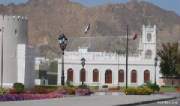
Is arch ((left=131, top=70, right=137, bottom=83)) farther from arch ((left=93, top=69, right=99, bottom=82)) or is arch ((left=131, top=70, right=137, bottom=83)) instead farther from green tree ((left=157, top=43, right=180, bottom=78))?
green tree ((left=157, top=43, right=180, bottom=78))

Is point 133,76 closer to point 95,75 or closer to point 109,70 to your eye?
point 109,70

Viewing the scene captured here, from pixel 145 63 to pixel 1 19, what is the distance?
78.5 ft

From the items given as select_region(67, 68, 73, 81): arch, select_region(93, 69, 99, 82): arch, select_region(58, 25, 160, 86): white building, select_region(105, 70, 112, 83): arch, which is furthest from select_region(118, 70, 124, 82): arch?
select_region(67, 68, 73, 81): arch

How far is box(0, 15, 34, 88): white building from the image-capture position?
5047 centimetres

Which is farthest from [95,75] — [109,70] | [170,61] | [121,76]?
[170,61]

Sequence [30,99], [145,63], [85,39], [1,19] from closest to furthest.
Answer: [30,99], [1,19], [145,63], [85,39]

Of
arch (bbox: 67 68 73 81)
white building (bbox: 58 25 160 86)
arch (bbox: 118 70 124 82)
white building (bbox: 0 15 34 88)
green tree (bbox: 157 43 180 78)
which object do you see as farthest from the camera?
green tree (bbox: 157 43 180 78)

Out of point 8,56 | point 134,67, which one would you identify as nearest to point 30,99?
point 8,56

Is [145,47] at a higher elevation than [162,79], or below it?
higher

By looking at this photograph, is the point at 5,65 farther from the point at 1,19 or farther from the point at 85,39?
the point at 85,39

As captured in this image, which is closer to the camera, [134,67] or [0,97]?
[0,97]

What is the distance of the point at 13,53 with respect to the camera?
5100cm

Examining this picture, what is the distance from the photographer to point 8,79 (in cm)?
5097

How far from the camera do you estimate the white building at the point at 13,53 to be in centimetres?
5047
